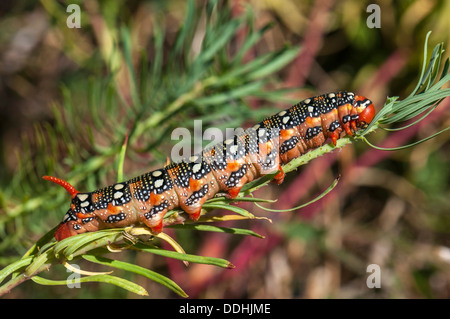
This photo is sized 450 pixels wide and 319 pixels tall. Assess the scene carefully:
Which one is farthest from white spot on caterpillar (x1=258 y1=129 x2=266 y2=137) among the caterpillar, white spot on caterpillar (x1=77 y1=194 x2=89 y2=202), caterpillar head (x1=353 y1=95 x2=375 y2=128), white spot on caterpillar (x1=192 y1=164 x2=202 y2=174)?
white spot on caterpillar (x1=77 y1=194 x2=89 y2=202)

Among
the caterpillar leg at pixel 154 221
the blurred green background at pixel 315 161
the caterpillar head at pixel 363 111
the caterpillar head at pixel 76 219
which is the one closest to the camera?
the caterpillar leg at pixel 154 221

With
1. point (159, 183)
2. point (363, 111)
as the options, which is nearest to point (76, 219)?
point (159, 183)

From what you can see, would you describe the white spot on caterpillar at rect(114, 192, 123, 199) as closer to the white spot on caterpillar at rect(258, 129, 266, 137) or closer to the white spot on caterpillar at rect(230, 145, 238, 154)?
Answer: the white spot on caterpillar at rect(230, 145, 238, 154)

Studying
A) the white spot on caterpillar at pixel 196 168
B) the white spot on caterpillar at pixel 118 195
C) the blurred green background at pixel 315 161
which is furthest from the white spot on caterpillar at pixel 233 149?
the blurred green background at pixel 315 161

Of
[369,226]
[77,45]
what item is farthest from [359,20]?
[77,45]

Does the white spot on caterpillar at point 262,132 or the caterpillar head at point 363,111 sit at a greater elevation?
the caterpillar head at point 363,111

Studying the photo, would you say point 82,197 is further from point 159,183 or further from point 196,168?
point 196,168

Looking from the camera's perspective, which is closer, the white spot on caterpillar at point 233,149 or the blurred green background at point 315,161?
the white spot on caterpillar at point 233,149

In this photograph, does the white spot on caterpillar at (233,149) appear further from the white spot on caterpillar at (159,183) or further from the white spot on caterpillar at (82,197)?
the white spot on caterpillar at (82,197)
